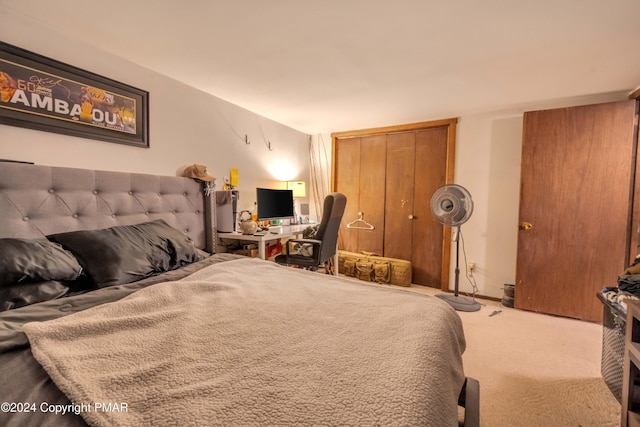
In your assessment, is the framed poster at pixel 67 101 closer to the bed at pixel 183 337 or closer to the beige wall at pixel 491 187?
the bed at pixel 183 337

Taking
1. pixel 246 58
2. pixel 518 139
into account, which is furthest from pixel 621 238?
pixel 246 58

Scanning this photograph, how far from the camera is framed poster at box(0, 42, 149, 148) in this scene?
59.6 inches

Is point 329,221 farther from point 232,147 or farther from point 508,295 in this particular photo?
point 508,295

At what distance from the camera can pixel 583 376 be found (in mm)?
1783

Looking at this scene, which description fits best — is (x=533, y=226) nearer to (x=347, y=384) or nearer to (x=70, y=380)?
(x=347, y=384)

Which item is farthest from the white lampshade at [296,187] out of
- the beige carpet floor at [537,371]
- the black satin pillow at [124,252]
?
the beige carpet floor at [537,371]

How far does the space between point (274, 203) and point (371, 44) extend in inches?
80.1

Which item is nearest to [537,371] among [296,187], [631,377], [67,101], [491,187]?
[631,377]

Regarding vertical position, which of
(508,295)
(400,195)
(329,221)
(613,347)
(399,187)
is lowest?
(508,295)

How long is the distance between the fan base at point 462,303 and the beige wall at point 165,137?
2.57 meters

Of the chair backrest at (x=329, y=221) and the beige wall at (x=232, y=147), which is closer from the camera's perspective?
the beige wall at (x=232, y=147)

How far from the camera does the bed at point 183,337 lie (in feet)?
1.94

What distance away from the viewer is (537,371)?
184cm

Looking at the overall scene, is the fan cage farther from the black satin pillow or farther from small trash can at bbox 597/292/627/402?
the black satin pillow
